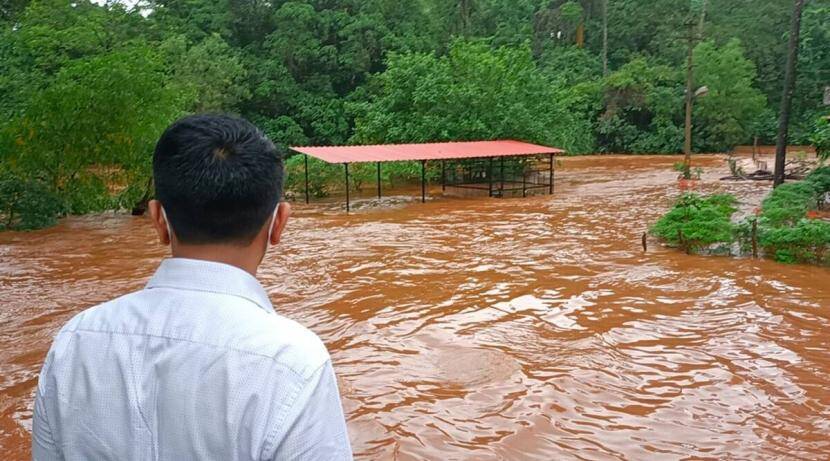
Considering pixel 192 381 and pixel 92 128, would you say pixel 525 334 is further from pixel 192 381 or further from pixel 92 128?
pixel 92 128

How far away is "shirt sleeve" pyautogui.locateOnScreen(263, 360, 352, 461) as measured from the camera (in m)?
1.14

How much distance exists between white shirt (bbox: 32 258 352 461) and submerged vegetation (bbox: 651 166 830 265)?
1118cm

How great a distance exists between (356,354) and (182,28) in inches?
1227

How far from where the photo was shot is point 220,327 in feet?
3.94

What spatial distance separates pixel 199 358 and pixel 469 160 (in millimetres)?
22619

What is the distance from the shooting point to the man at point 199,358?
1168 millimetres

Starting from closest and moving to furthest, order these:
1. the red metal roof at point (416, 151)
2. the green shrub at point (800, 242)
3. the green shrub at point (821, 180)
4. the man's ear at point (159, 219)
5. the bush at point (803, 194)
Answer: the man's ear at point (159, 219) < the green shrub at point (800, 242) < the bush at point (803, 194) < the green shrub at point (821, 180) < the red metal roof at point (416, 151)

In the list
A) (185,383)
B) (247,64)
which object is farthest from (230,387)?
(247,64)

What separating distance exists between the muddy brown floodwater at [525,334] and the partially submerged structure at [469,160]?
4.54m

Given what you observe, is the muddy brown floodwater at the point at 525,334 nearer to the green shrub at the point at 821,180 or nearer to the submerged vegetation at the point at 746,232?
the submerged vegetation at the point at 746,232

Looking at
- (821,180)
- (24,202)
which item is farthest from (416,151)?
(821,180)

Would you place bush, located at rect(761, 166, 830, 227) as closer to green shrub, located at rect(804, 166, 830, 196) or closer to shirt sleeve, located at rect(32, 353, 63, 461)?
green shrub, located at rect(804, 166, 830, 196)

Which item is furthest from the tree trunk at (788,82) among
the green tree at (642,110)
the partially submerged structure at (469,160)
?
the green tree at (642,110)

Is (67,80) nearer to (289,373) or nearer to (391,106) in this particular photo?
(391,106)
